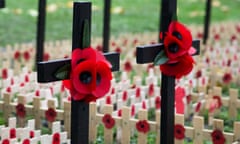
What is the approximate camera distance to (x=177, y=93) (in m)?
5.42

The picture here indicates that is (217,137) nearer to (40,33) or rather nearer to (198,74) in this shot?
(198,74)

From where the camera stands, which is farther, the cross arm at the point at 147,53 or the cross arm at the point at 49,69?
the cross arm at the point at 147,53

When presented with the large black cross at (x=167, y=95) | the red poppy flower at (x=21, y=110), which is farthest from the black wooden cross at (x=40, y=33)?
the large black cross at (x=167, y=95)

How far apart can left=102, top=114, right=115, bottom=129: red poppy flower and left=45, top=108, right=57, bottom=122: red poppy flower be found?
43 cm

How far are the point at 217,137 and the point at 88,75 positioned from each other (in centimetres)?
156

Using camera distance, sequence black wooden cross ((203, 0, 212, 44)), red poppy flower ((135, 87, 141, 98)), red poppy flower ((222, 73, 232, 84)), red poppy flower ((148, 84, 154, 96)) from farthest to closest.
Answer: black wooden cross ((203, 0, 212, 44)) → red poppy flower ((222, 73, 232, 84)) → red poppy flower ((148, 84, 154, 96)) → red poppy flower ((135, 87, 141, 98))

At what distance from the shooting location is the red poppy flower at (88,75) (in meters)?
3.80

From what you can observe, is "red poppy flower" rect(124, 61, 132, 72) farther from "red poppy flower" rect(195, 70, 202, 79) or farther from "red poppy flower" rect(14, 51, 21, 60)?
"red poppy flower" rect(14, 51, 21, 60)

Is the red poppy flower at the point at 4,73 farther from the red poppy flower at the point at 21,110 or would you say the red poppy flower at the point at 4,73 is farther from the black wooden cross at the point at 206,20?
the black wooden cross at the point at 206,20

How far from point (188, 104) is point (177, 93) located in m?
0.98

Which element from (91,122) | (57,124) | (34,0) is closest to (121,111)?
(91,122)

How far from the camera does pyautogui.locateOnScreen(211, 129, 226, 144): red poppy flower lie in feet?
16.5

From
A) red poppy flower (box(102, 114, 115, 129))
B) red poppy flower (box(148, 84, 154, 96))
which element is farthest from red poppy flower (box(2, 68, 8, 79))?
red poppy flower (box(102, 114, 115, 129))

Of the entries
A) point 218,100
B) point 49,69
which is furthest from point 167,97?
point 218,100
